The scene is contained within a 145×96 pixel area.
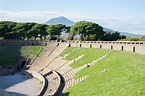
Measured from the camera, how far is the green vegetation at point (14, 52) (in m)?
54.9

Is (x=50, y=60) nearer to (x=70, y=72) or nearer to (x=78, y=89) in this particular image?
(x=70, y=72)

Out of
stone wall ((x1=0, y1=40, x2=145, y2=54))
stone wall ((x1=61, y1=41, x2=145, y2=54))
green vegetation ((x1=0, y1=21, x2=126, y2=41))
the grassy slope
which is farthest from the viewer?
green vegetation ((x1=0, y1=21, x2=126, y2=41))

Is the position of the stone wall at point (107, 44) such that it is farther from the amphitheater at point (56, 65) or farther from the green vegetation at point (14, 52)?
the green vegetation at point (14, 52)

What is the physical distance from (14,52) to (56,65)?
15.4 meters

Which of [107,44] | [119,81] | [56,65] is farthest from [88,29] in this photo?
[119,81]

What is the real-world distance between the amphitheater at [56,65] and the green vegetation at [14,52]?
6.99 ft

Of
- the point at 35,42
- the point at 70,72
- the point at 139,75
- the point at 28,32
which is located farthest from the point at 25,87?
the point at 28,32

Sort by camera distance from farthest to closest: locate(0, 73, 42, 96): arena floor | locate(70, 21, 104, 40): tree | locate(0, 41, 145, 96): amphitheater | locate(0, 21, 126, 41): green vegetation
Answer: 1. locate(0, 21, 126, 41): green vegetation
2. locate(70, 21, 104, 40): tree
3. locate(0, 73, 42, 96): arena floor
4. locate(0, 41, 145, 96): amphitheater

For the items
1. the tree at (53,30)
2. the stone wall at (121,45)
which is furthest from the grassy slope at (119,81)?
the tree at (53,30)

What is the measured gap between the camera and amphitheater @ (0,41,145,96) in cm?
3288

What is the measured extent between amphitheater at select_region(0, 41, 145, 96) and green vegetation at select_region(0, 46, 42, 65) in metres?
2.13

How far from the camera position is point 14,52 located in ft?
196

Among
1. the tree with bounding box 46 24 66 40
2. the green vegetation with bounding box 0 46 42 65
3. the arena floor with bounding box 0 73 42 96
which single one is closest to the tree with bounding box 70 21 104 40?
the tree with bounding box 46 24 66 40

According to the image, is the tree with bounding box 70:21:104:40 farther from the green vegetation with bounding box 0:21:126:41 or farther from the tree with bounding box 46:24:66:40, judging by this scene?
the tree with bounding box 46:24:66:40
